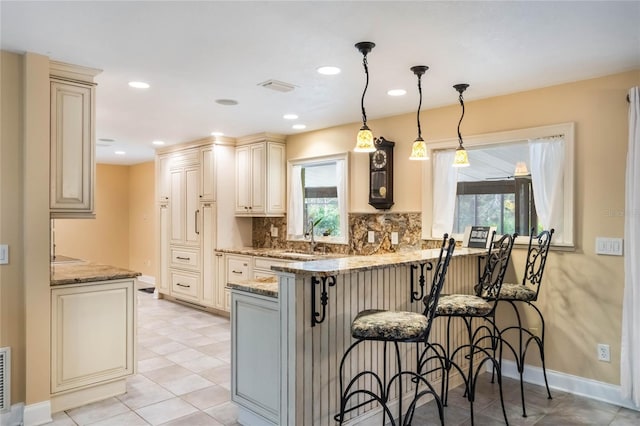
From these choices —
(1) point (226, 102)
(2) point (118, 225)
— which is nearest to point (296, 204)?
(1) point (226, 102)

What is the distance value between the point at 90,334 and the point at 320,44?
8.66 feet

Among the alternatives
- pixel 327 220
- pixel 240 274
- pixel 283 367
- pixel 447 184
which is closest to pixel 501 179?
pixel 447 184

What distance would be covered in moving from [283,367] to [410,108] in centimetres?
291

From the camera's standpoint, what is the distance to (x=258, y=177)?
5711 mm

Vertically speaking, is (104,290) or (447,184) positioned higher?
(447,184)

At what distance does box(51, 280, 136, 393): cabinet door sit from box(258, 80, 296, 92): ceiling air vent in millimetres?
1931

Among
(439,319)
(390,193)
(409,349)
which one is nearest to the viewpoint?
(409,349)

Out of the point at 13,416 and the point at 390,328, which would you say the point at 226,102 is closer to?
the point at 390,328

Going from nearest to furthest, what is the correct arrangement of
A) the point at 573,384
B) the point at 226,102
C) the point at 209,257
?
the point at 573,384 < the point at 226,102 < the point at 209,257

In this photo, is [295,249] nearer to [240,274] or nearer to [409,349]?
[240,274]

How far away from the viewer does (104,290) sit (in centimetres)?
318

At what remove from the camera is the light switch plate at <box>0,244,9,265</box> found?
8.96 feet

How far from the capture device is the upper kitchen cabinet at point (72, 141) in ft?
9.78

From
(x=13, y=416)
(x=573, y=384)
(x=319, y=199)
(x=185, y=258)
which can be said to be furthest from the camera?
(x=185, y=258)
